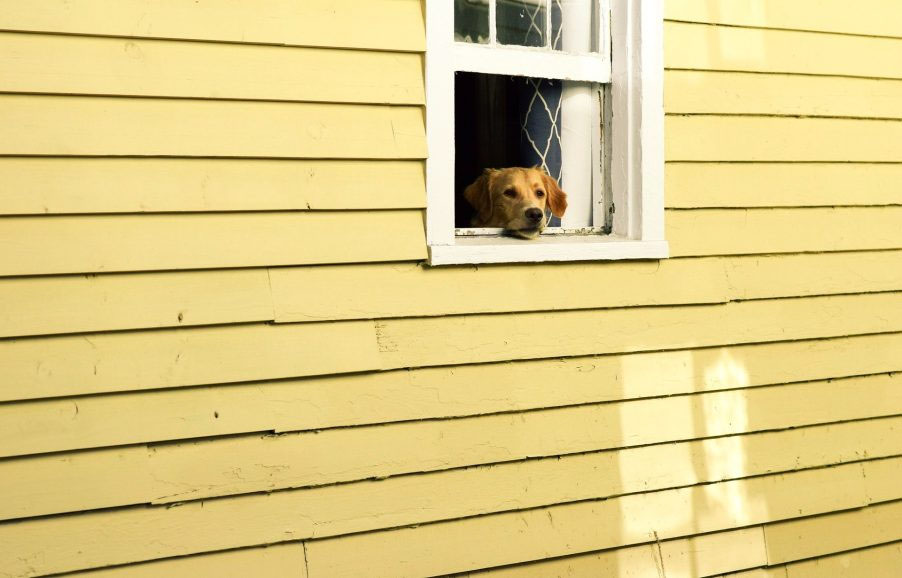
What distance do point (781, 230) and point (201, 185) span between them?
235 centimetres

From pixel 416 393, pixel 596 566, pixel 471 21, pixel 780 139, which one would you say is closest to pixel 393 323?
pixel 416 393

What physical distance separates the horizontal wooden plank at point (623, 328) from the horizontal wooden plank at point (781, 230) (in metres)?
0.22

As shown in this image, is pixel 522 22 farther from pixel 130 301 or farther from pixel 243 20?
Result: pixel 130 301

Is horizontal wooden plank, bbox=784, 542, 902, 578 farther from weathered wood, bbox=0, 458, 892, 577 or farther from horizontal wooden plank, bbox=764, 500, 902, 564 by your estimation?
weathered wood, bbox=0, 458, 892, 577

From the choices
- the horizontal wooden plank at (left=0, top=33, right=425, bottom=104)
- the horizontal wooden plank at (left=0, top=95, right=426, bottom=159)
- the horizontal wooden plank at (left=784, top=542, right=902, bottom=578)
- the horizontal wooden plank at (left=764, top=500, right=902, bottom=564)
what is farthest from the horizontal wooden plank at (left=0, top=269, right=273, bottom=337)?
the horizontal wooden plank at (left=784, top=542, right=902, bottom=578)

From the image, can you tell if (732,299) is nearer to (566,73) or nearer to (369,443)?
(566,73)

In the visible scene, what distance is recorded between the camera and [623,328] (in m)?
3.73

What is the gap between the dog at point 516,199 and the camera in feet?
12.0

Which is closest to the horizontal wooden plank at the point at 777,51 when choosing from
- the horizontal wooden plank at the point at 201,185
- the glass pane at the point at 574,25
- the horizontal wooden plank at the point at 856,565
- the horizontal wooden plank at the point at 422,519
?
the glass pane at the point at 574,25

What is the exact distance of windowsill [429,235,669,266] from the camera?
3.36 meters

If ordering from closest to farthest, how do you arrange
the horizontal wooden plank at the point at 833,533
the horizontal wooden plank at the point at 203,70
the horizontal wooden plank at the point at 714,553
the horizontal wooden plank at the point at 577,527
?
the horizontal wooden plank at the point at 203,70 → the horizontal wooden plank at the point at 577,527 → the horizontal wooden plank at the point at 714,553 → the horizontal wooden plank at the point at 833,533

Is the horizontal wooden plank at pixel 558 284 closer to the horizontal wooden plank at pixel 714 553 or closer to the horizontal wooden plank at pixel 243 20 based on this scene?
the horizontal wooden plank at pixel 243 20

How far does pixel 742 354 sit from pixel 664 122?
99 cm

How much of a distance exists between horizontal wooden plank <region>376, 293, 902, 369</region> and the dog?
35 cm
